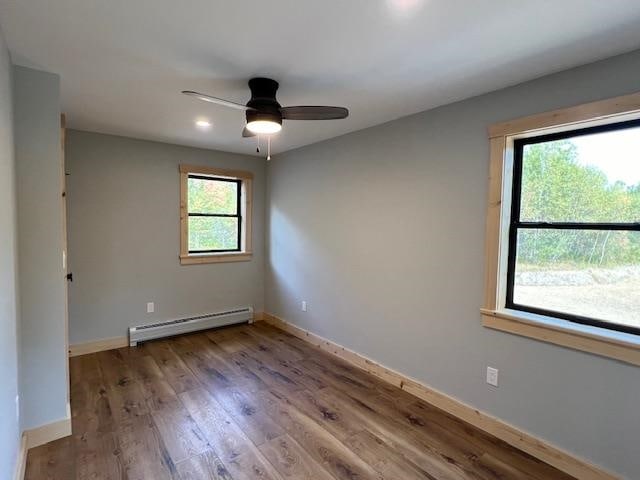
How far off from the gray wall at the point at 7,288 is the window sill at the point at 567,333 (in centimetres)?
→ 285

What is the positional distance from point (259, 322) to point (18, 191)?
334cm

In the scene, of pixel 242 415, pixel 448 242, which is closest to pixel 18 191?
pixel 242 415

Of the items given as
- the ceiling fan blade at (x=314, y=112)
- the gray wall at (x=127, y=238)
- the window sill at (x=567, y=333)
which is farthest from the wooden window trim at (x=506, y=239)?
the gray wall at (x=127, y=238)

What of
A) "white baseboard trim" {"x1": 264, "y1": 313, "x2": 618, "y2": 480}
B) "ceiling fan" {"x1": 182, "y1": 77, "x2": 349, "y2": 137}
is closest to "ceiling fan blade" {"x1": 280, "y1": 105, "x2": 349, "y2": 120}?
"ceiling fan" {"x1": 182, "y1": 77, "x2": 349, "y2": 137}

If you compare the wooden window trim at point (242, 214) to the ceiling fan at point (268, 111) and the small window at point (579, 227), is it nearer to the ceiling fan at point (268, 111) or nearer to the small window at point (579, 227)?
the ceiling fan at point (268, 111)

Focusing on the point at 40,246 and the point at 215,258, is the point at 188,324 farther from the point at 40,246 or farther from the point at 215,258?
the point at 40,246

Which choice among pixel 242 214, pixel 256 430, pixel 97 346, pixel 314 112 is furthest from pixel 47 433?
pixel 242 214

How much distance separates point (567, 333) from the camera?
2.02 meters

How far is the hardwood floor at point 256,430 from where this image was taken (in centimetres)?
201

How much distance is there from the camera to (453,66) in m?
2.01

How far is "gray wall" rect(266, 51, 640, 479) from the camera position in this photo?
1.94m

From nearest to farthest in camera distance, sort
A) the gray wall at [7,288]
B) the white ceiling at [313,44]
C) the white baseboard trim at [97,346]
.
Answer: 1. the white ceiling at [313,44]
2. the gray wall at [7,288]
3. the white baseboard trim at [97,346]

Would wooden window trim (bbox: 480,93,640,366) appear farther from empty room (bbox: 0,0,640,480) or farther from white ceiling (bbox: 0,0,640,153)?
white ceiling (bbox: 0,0,640,153)

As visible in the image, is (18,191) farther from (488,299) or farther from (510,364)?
(510,364)
